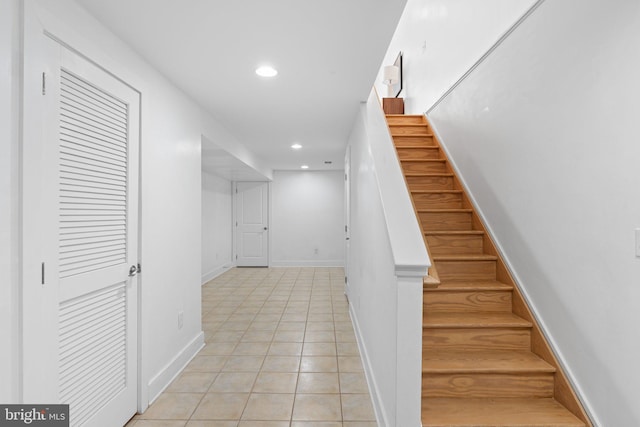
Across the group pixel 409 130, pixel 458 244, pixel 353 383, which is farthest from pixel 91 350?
pixel 409 130

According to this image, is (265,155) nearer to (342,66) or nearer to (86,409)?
(342,66)

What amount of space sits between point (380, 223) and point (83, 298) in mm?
1618

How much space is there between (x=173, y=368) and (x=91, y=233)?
1.36m

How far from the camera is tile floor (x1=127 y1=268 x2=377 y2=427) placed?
6.77 ft

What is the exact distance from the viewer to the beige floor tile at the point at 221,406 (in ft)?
6.81

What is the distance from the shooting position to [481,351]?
6.77ft

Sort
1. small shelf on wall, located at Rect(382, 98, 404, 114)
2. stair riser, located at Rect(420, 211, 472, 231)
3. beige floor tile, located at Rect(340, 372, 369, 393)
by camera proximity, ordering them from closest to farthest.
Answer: beige floor tile, located at Rect(340, 372, 369, 393)
stair riser, located at Rect(420, 211, 472, 231)
small shelf on wall, located at Rect(382, 98, 404, 114)

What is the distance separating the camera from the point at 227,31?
5.89ft

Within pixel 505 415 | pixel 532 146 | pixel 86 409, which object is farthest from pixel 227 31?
pixel 505 415

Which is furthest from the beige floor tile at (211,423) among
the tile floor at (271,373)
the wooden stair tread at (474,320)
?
the wooden stair tread at (474,320)

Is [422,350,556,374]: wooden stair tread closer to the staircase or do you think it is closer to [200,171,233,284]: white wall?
the staircase

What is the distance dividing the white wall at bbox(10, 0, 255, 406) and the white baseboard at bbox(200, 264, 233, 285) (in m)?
3.07

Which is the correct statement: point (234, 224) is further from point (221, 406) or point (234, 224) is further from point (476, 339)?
point (476, 339)

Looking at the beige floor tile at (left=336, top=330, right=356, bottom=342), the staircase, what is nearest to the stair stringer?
the staircase
